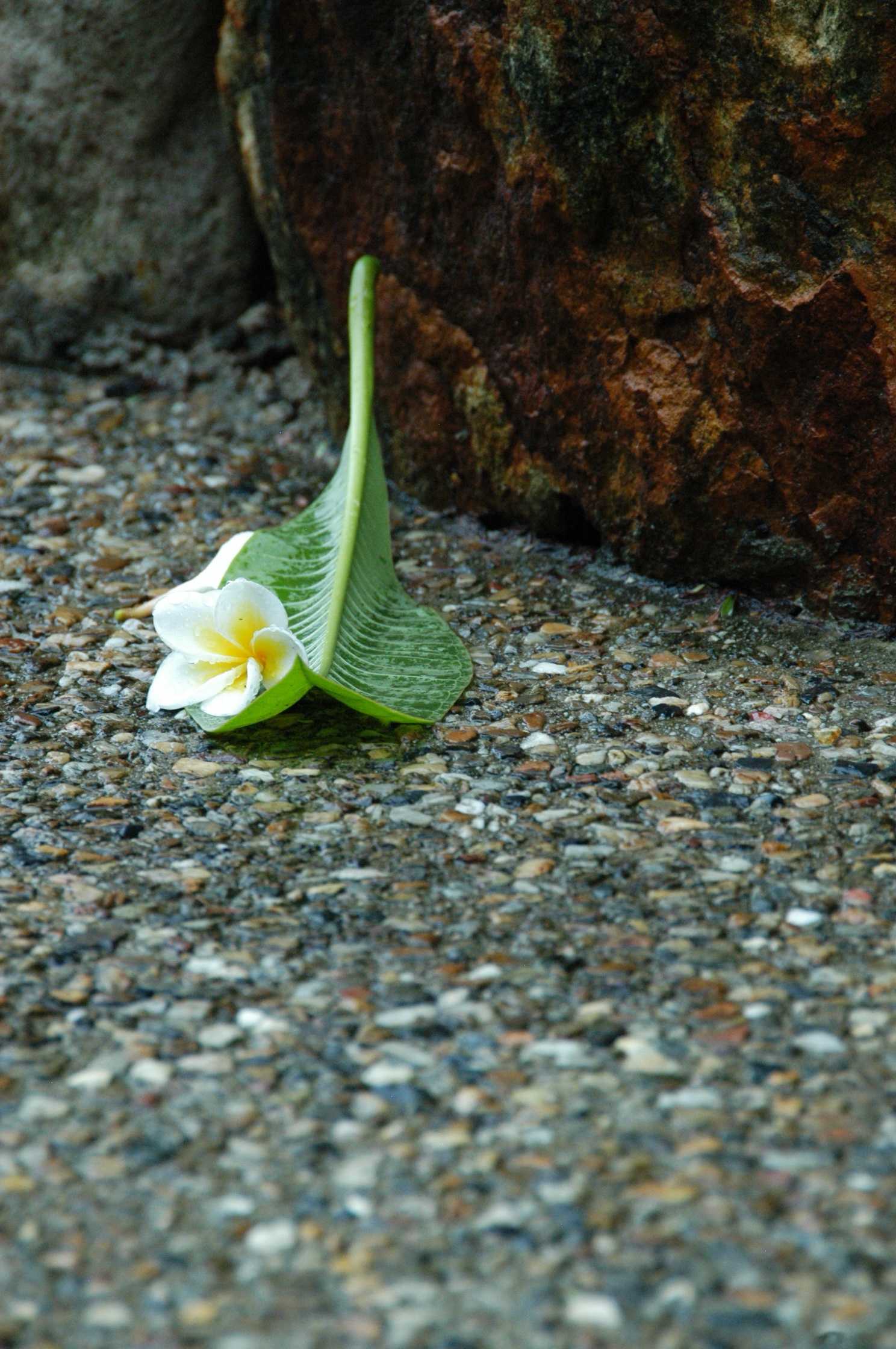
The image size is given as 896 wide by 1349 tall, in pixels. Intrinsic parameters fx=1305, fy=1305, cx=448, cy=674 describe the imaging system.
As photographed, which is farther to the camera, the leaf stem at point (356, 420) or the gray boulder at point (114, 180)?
the gray boulder at point (114, 180)

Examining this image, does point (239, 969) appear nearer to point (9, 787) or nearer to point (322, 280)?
point (9, 787)

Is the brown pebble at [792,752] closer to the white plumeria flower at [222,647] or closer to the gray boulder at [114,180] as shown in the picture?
the white plumeria flower at [222,647]

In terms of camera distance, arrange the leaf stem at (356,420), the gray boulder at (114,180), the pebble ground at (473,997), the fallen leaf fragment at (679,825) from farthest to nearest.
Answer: the gray boulder at (114,180) < the leaf stem at (356,420) < the fallen leaf fragment at (679,825) < the pebble ground at (473,997)

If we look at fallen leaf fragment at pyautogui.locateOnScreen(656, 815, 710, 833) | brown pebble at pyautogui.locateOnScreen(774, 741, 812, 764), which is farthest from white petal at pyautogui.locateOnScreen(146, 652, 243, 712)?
brown pebble at pyautogui.locateOnScreen(774, 741, 812, 764)

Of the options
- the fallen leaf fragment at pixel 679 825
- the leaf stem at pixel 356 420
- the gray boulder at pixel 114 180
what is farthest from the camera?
the gray boulder at pixel 114 180

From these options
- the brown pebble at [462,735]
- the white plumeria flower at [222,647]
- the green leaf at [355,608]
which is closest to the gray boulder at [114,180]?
the green leaf at [355,608]

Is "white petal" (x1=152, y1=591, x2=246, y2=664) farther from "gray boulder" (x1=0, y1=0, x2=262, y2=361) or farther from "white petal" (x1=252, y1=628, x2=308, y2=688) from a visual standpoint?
"gray boulder" (x1=0, y1=0, x2=262, y2=361)

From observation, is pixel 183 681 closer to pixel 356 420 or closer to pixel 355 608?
pixel 355 608
